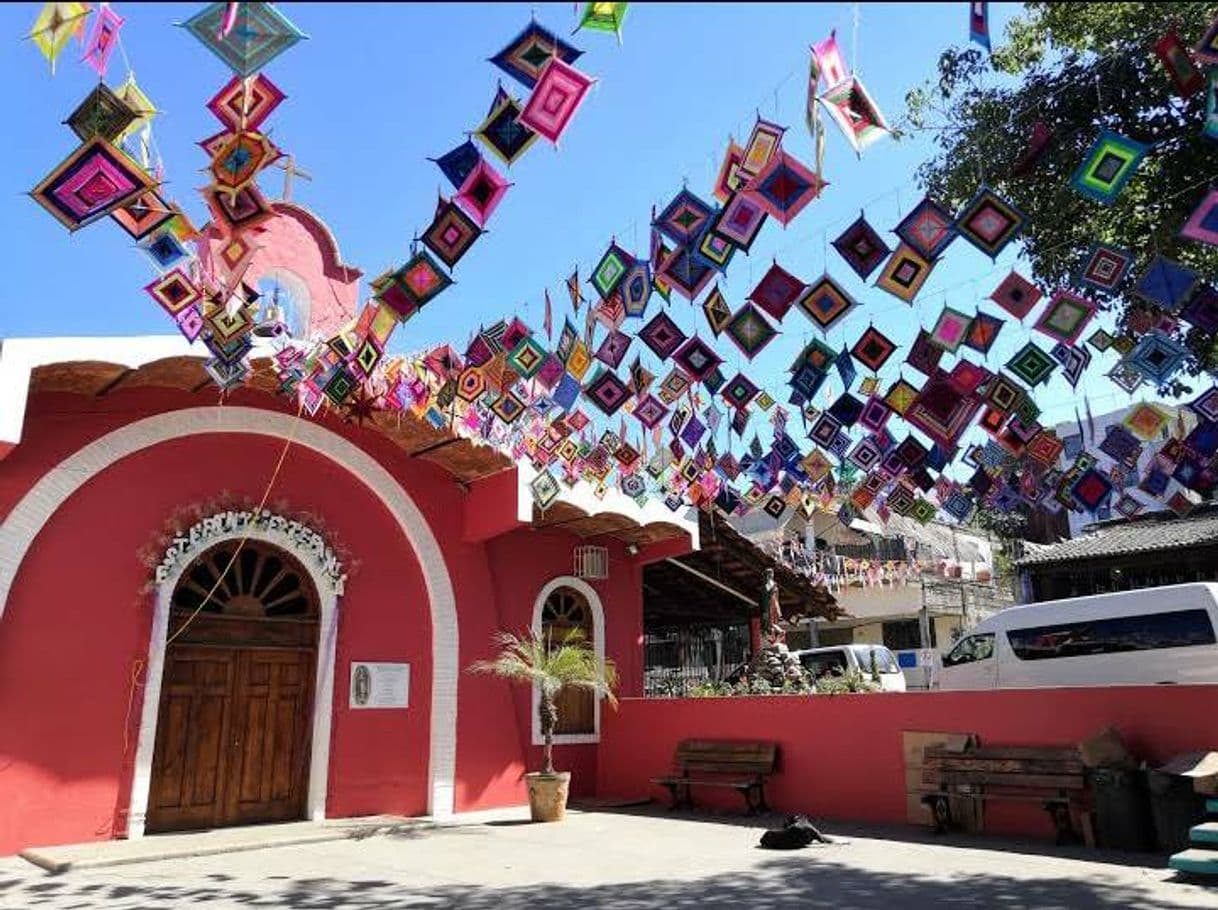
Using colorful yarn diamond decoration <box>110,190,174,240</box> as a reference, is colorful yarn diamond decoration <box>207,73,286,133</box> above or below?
above

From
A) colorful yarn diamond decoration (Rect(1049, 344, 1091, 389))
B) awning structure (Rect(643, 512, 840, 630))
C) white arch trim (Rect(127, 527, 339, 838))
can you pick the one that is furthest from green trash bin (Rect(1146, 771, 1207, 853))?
white arch trim (Rect(127, 527, 339, 838))

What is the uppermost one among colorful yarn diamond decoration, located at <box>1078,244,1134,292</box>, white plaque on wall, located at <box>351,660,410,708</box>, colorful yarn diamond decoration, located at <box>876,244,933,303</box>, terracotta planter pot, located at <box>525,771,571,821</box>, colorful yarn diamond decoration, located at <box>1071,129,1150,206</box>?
colorful yarn diamond decoration, located at <box>1071,129,1150,206</box>

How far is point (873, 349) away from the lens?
9516 mm

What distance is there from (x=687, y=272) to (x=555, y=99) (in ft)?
8.15

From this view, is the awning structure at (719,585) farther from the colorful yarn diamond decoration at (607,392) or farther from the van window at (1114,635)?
the colorful yarn diamond decoration at (607,392)

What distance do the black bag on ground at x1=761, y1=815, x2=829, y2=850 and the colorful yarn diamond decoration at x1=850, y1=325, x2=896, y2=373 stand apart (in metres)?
4.67

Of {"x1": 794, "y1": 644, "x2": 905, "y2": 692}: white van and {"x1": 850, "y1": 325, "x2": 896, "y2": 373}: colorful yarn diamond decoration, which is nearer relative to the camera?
{"x1": 850, "y1": 325, "x2": 896, "y2": 373}: colorful yarn diamond decoration

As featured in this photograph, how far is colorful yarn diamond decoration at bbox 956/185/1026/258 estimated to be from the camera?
282 inches

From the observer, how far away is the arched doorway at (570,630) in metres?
12.9

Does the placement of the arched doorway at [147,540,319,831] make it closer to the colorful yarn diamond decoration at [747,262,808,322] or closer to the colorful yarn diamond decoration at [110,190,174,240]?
the colorful yarn diamond decoration at [110,190,174,240]

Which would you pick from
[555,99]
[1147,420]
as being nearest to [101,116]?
[555,99]

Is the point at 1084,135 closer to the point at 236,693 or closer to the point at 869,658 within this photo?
the point at 236,693

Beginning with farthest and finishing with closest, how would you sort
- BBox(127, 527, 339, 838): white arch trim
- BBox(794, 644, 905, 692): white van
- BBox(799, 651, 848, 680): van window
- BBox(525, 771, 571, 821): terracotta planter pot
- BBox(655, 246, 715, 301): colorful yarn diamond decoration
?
BBox(799, 651, 848, 680): van window
BBox(794, 644, 905, 692): white van
BBox(525, 771, 571, 821): terracotta planter pot
BBox(127, 527, 339, 838): white arch trim
BBox(655, 246, 715, 301): colorful yarn diamond decoration

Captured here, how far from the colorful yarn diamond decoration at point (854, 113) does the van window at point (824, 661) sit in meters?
14.7
